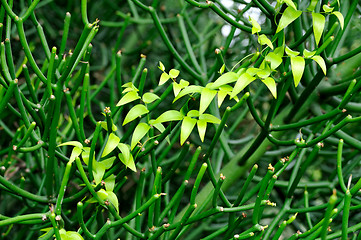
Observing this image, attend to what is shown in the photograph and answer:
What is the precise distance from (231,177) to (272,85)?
400mm

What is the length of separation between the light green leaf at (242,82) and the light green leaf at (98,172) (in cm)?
27

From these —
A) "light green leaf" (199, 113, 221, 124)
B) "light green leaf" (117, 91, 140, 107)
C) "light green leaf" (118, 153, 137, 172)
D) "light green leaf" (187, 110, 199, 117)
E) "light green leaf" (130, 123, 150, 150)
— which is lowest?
"light green leaf" (118, 153, 137, 172)

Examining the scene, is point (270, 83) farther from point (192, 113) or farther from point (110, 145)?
point (110, 145)

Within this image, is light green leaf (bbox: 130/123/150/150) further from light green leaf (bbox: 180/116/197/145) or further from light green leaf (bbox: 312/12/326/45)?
light green leaf (bbox: 312/12/326/45)

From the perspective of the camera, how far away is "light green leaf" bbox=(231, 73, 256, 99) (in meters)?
0.66

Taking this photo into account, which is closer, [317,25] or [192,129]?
[317,25]

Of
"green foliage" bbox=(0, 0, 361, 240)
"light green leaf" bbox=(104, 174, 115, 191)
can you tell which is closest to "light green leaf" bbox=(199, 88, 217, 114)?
"green foliage" bbox=(0, 0, 361, 240)

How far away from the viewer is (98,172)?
0.72m

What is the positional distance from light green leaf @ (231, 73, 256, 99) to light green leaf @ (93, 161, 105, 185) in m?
0.27

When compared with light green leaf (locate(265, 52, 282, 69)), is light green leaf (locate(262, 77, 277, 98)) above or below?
below

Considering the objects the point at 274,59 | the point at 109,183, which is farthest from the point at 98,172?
the point at 274,59

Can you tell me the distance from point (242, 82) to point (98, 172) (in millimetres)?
295

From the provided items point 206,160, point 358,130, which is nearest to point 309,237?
point 206,160

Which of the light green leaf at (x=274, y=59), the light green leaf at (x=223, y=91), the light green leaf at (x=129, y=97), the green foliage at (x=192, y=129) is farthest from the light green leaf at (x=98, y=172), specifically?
the light green leaf at (x=274, y=59)
